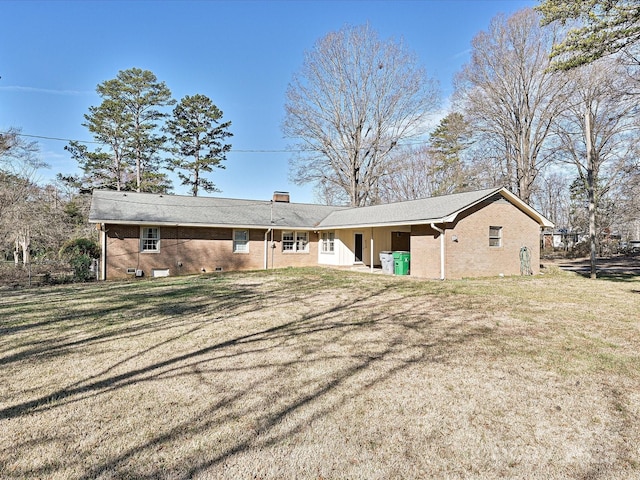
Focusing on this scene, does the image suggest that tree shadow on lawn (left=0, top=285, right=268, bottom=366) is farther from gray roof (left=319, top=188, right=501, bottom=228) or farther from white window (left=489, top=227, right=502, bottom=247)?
white window (left=489, top=227, right=502, bottom=247)

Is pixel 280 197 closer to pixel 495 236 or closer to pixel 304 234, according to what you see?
pixel 304 234

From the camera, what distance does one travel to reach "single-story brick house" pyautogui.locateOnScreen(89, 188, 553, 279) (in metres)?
15.4

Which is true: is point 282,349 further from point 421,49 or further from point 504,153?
point 421,49

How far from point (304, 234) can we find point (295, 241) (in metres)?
0.74

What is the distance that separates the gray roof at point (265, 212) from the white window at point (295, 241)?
729 mm

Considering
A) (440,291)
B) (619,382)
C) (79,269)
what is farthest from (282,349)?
(79,269)

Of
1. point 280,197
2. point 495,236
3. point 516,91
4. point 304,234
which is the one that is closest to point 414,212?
point 495,236

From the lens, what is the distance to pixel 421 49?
28.0 m

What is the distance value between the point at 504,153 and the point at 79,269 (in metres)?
27.0

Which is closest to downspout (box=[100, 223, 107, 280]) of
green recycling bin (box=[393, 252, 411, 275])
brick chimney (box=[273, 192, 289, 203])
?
brick chimney (box=[273, 192, 289, 203])

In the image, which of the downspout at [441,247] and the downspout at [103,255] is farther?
the downspout at [103,255]

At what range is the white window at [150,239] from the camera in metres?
17.2

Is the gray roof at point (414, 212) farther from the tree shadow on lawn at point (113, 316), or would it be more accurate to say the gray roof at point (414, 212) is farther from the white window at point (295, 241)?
the tree shadow on lawn at point (113, 316)

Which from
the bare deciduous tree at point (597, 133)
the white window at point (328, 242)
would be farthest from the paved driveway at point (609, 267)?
the white window at point (328, 242)
